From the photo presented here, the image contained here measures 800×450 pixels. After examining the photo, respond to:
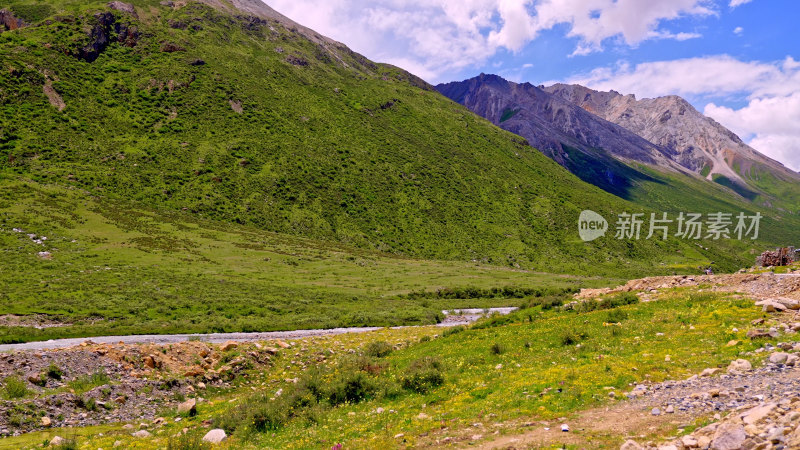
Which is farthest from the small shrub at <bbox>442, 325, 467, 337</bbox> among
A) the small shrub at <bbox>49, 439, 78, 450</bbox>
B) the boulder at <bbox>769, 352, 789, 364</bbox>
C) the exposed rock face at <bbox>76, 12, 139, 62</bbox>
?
the exposed rock face at <bbox>76, 12, 139, 62</bbox>

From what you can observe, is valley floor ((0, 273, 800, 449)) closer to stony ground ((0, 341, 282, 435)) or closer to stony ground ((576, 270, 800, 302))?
stony ground ((0, 341, 282, 435))

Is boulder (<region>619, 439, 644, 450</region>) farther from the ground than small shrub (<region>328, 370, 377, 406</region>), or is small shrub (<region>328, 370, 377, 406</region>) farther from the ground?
boulder (<region>619, 439, 644, 450</region>)

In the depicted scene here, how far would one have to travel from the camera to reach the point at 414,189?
15500 centimetres

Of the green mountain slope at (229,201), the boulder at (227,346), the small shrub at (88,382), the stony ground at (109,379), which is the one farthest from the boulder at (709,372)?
the green mountain slope at (229,201)

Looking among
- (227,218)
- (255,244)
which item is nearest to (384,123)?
(227,218)

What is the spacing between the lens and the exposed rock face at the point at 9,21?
15238 centimetres

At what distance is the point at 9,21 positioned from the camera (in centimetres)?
15312

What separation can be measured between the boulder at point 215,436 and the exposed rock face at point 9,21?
674 feet

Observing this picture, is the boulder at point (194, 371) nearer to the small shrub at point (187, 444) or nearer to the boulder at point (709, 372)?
the small shrub at point (187, 444)

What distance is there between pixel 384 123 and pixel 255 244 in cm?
11228

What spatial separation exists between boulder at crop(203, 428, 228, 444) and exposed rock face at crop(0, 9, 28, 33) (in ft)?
674

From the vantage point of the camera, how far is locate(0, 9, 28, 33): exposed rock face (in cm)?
15238

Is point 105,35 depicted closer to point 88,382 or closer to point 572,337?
point 88,382

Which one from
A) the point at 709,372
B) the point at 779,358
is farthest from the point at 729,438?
the point at 779,358
